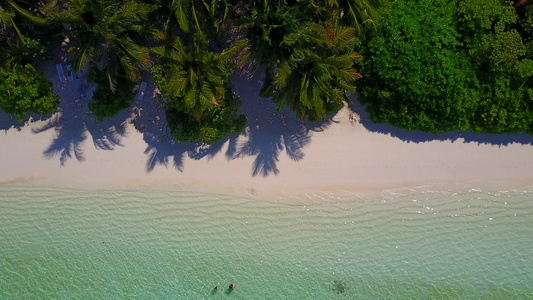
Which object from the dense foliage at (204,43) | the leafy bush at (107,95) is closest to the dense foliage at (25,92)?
the dense foliage at (204,43)

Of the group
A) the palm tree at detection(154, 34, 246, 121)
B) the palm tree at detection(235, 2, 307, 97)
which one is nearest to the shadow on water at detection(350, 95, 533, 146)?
the palm tree at detection(235, 2, 307, 97)

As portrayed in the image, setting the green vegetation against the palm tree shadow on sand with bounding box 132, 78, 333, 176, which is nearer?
the green vegetation

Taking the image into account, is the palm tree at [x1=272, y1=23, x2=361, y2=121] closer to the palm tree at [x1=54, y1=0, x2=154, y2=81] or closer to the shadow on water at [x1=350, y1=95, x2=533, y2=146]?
the shadow on water at [x1=350, y1=95, x2=533, y2=146]

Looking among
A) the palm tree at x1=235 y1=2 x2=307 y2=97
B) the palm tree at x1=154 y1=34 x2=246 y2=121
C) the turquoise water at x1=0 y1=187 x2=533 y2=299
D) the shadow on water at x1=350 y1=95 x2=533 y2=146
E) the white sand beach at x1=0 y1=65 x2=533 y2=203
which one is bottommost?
the turquoise water at x1=0 y1=187 x2=533 y2=299

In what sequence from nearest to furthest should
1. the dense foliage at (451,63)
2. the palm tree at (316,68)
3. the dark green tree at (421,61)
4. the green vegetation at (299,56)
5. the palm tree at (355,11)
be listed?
the palm tree at (316,68) → the green vegetation at (299,56) → the palm tree at (355,11) → the dense foliage at (451,63) → the dark green tree at (421,61)

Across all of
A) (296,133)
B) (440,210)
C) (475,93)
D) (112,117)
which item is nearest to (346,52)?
(296,133)

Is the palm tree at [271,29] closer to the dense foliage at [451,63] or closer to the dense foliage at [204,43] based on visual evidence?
the dense foliage at [204,43]

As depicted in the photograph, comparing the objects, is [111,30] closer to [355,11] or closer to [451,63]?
[355,11]

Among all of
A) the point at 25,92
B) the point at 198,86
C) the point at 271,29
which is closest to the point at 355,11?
the point at 271,29
